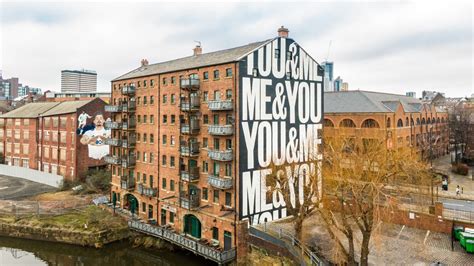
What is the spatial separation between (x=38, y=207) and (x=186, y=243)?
21356 millimetres

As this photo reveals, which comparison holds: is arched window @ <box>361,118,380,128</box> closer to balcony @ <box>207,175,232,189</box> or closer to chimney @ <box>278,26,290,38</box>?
chimney @ <box>278,26,290,38</box>

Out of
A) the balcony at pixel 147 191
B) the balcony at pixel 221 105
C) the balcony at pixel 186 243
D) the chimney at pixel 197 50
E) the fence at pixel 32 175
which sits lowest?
the balcony at pixel 186 243

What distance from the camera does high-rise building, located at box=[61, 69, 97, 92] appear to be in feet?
480

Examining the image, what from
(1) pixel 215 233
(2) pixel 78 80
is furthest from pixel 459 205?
(2) pixel 78 80

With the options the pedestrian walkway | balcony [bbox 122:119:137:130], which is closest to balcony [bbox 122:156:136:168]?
balcony [bbox 122:119:137:130]

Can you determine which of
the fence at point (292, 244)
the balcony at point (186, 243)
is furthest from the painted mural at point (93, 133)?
the fence at point (292, 244)

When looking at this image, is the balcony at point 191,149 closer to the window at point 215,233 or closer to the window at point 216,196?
the window at point 216,196

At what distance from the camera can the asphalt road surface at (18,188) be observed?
48.8m

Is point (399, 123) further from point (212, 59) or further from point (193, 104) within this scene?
point (193, 104)

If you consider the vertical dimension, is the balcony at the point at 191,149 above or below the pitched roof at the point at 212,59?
below

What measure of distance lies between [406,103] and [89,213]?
5371 centimetres

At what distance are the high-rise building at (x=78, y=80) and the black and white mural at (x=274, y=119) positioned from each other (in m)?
129

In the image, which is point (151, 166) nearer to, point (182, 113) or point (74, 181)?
point (182, 113)

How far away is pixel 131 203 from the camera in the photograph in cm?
4316
